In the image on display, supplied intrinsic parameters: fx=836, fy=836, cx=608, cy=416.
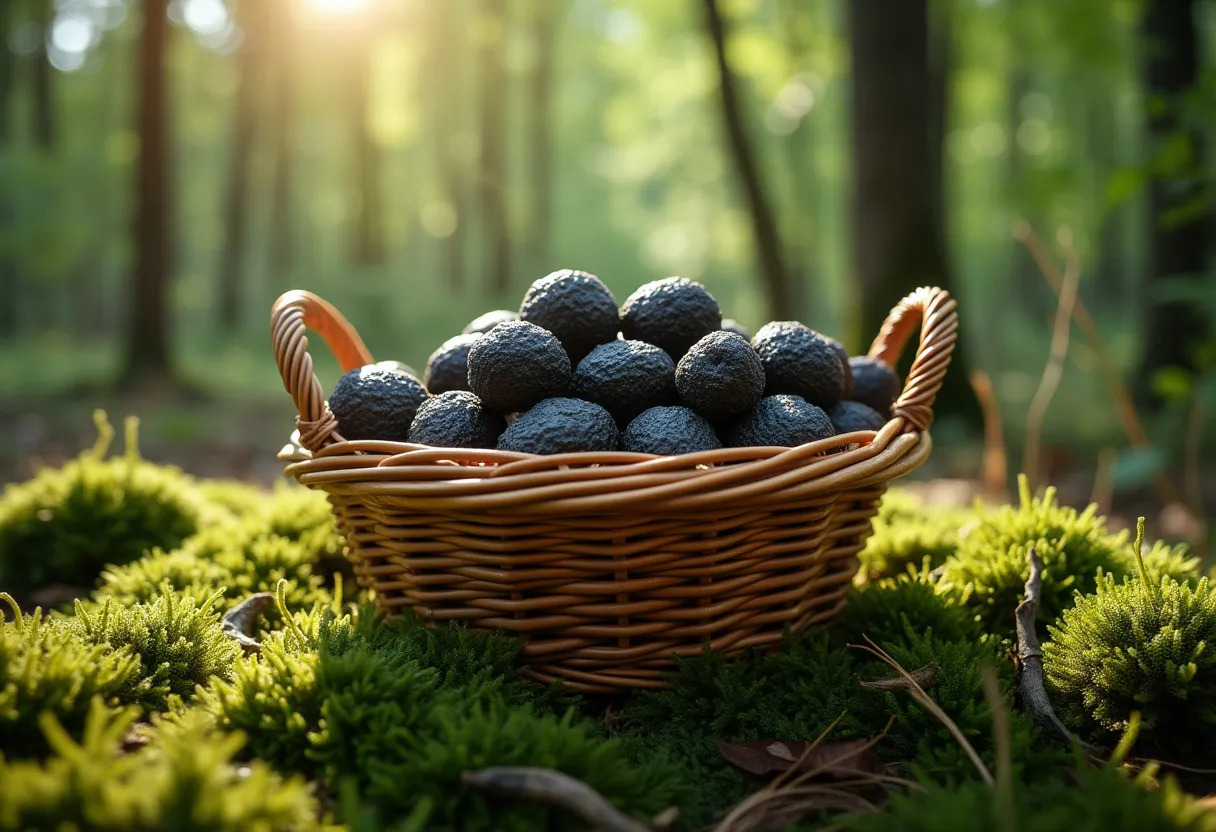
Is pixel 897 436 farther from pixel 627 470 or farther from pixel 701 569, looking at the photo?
pixel 627 470

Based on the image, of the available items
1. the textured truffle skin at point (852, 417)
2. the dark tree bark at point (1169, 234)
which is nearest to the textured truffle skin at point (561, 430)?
the textured truffle skin at point (852, 417)

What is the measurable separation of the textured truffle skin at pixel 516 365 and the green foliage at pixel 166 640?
2.36ft

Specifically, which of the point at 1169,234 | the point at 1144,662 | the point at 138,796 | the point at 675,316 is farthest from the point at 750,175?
the point at 138,796

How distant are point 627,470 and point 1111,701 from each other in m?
0.98

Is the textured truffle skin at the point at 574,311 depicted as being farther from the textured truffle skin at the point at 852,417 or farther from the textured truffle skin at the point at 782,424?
the textured truffle skin at the point at 852,417

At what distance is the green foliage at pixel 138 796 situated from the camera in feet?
3.35

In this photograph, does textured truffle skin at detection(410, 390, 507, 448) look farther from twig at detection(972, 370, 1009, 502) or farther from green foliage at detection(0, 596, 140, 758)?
twig at detection(972, 370, 1009, 502)

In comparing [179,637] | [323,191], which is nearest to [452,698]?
[179,637]

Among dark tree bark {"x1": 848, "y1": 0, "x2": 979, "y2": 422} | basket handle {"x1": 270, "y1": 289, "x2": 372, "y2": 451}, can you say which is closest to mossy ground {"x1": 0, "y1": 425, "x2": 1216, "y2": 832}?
basket handle {"x1": 270, "y1": 289, "x2": 372, "y2": 451}

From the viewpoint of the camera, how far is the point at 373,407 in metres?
1.93

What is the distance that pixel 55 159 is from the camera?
15.2 meters

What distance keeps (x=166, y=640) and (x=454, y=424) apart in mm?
699

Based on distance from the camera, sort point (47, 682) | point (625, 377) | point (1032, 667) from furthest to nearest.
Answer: point (625, 377)
point (1032, 667)
point (47, 682)

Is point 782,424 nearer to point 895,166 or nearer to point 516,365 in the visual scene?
point 516,365
